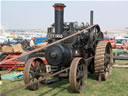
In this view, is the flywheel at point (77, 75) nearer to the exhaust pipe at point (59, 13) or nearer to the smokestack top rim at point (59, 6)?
the exhaust pipe at point (59, 13)

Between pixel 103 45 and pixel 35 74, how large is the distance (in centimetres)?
258

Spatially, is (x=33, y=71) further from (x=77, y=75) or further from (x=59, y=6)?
(x=59, y=6)

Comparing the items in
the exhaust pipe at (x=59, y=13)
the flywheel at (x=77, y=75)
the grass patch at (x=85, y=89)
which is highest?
the exhaust pipe at (x=59, y=13)

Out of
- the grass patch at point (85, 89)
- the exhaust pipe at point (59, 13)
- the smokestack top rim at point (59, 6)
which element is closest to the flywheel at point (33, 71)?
the grass patch at point (85, 89)

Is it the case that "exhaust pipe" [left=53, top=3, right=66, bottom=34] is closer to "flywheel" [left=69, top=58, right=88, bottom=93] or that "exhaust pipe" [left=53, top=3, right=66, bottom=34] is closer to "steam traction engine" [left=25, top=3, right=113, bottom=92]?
"steam traction engine" [left=25, top=3, right=113, bottom=92]

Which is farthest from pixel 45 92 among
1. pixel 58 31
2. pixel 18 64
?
pixel 18 64

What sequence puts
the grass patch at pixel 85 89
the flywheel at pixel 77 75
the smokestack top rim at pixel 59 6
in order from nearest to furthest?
1. the flywheel at pixel 77 75
2. the grass patch at pixel 85 89
3. the smokestack top rim at pixel 59 6

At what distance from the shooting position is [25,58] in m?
8.28

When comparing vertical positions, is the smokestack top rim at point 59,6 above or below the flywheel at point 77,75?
above

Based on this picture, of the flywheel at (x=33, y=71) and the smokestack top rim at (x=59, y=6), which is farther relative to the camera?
the smokestack top rim at (x=59, y=6)

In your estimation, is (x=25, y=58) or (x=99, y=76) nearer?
(x=99, y=76)

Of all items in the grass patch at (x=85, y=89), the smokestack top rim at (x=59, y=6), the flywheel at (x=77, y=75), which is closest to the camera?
the flywheel at (x=77, y=75)

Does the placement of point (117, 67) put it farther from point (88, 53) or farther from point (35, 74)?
point (35, 74)

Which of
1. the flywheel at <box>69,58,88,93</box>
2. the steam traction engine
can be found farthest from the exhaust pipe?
the flywheel at <box>69,58,88,93</box>
